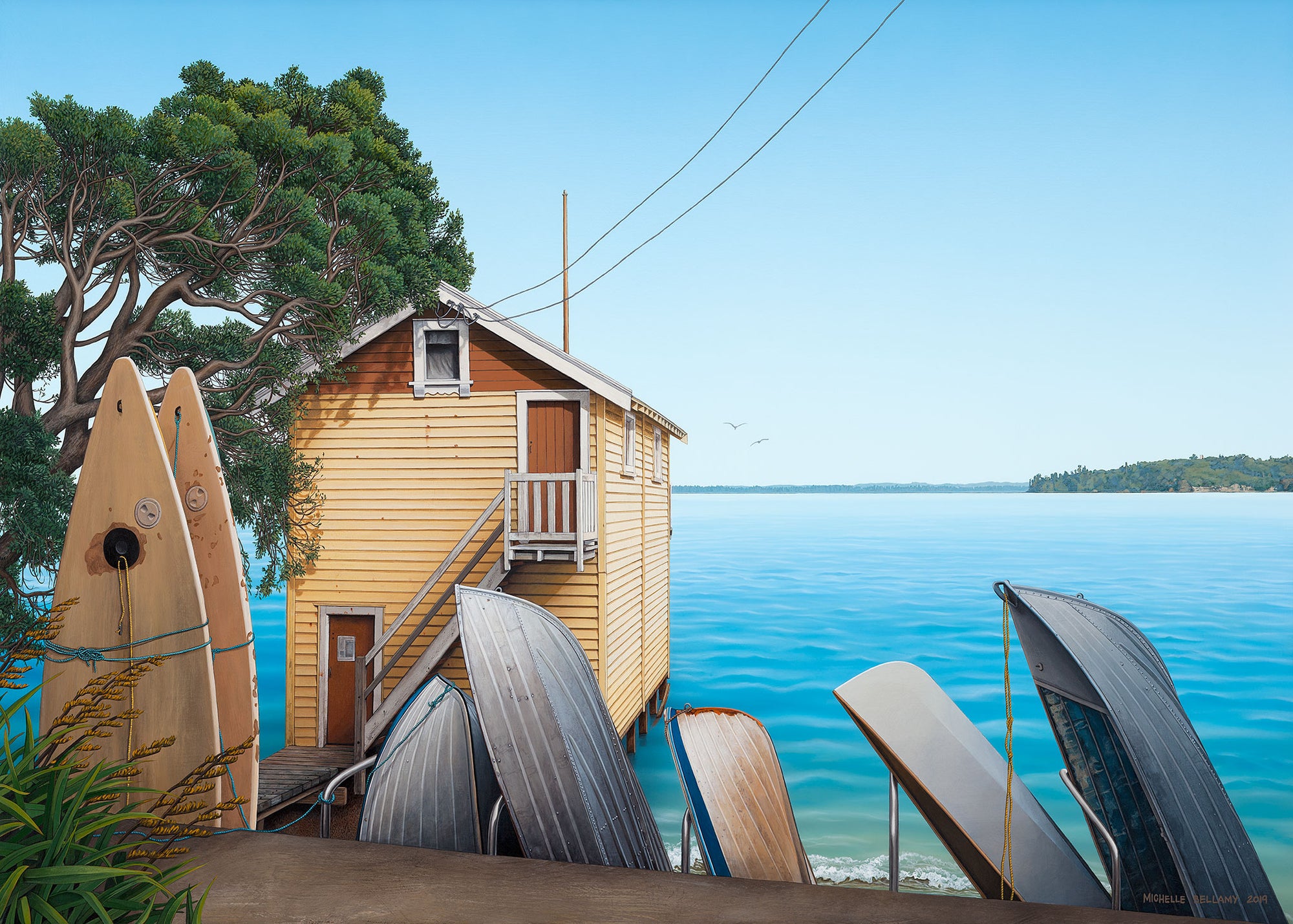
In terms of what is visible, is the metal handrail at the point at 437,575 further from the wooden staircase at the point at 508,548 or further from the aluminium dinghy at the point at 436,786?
the aluminium dinghy at the point at 436,786

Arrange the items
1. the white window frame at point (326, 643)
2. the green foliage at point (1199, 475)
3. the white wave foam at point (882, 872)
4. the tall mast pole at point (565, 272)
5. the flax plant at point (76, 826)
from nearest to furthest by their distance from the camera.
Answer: the flax plant at point (76, 826)
the white window frame at point (326, 643)
the white wave foam at point (882, 872)
the tall mast pole at point (565, 272)
the green foliage at point (1199, 475)

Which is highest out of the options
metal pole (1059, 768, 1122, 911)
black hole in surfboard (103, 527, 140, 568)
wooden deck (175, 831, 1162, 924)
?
black hole in surfboard (103, 527, 140, 568)

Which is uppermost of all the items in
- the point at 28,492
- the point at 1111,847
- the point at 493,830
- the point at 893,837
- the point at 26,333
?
the point at 26,333

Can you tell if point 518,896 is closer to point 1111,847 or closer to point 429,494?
point 1111,847

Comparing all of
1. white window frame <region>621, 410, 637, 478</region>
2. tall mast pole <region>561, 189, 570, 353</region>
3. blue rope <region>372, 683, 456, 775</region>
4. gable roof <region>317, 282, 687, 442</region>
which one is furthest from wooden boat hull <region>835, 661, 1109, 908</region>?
tall mast pole <region>561, 189, 570, 353</region>

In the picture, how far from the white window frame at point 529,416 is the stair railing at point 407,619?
1.55 feet

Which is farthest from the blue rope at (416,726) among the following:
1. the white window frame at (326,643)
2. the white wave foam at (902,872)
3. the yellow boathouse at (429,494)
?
the white wave foam at (902,872)

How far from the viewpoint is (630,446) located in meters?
9.73

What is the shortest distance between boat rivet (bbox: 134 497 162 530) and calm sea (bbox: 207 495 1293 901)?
2.64 m

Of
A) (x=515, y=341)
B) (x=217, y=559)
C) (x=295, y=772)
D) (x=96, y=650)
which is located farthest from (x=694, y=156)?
(x=295, y=772)

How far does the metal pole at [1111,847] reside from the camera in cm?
190

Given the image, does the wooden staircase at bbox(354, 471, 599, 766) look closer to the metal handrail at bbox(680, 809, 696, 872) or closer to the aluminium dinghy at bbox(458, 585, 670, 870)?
the aluminium dinghy at bbox(458, 585, 670, 870)

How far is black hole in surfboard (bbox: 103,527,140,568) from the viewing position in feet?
7.33

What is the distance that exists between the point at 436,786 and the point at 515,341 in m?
5.79
